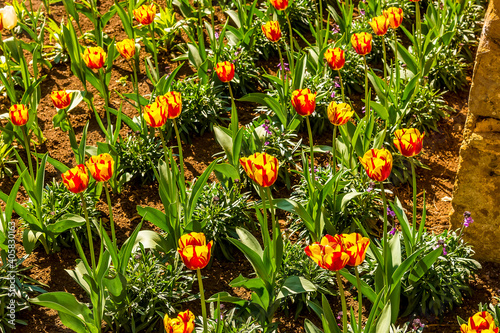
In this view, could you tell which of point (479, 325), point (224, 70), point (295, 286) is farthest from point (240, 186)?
point (479, 325)

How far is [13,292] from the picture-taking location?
2.68m

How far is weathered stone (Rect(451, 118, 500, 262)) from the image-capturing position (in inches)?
107

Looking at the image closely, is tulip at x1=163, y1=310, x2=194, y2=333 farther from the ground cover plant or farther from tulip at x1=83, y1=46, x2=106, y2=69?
tulip at x1=83, y1=46, x2=106, y2=69

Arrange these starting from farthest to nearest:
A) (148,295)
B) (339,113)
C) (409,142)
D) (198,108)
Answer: (198,108) < (148,295) < (339,113) < (409,142)

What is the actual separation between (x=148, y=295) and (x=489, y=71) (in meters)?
1.90

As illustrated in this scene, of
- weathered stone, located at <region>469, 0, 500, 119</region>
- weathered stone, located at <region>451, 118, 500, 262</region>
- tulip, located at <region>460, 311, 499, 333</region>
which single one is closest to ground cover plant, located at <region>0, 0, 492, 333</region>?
tulip, located at <region>460, 311, 499, 333</region>

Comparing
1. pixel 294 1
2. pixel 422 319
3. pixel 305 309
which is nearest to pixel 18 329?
pixel 305 309

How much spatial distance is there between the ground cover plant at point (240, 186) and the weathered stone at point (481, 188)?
0.12 meters

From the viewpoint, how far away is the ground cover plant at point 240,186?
7.98ft

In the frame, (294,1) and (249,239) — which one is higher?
(294,1)

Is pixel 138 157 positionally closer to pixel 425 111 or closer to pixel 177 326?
pixel 177 326

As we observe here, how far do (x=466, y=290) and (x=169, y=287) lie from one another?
4.79 feet

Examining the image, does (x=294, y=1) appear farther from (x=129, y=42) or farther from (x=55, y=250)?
(x=55, y=250)

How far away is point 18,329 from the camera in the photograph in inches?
106
